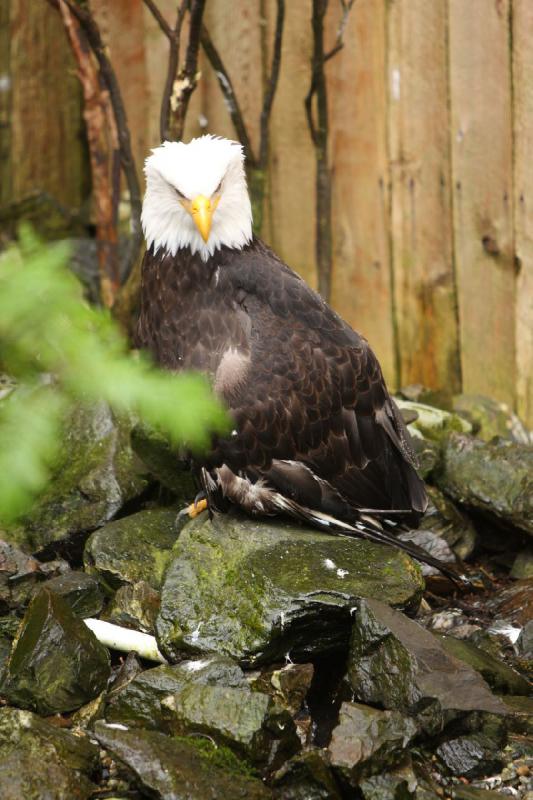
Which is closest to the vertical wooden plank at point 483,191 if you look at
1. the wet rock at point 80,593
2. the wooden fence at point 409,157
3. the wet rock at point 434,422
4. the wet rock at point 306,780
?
the wooden fence at point 409,157

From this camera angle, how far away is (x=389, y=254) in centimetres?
526

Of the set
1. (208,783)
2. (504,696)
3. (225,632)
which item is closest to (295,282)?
(225,632)

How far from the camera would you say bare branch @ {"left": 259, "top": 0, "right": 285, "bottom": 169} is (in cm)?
490

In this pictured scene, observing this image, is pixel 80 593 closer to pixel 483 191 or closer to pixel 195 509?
pixel 195 509

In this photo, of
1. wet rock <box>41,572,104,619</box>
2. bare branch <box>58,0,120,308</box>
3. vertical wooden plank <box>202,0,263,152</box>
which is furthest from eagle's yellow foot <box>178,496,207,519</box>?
vertical wooden plank <box>202,0,263,152</box>

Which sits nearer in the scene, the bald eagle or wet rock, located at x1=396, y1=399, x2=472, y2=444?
the bald eagle

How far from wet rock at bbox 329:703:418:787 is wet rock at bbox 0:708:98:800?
0.63 metres

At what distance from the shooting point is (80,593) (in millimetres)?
3473

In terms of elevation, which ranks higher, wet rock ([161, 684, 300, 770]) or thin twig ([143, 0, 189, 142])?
thin twig ([143, 0, 189, 142])

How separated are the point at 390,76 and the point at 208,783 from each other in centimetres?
361

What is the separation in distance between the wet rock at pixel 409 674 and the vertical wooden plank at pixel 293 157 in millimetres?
2854

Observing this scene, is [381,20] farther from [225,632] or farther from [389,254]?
[225,632]

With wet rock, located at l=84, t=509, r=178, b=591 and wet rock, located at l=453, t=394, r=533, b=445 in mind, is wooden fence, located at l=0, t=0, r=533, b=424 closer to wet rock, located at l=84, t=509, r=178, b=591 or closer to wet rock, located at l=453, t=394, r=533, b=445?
wet rock, located at l=453, t=394, r=533, b=445

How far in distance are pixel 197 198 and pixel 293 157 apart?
2252 mm
